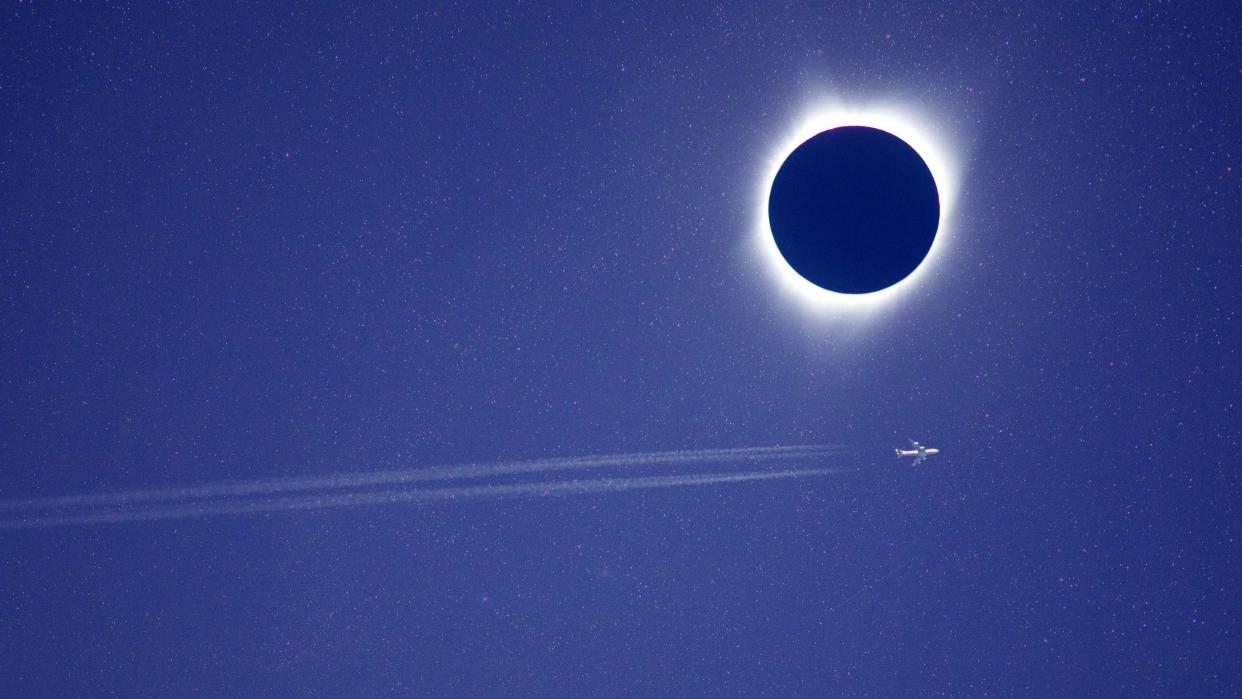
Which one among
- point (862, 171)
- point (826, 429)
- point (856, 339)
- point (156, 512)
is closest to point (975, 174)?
point (862, 171)

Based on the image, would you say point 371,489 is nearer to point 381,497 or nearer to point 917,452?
point 381,497

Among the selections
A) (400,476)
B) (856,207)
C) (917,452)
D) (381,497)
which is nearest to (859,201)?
(856,207)

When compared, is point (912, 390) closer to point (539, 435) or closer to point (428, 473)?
point (539, 435)

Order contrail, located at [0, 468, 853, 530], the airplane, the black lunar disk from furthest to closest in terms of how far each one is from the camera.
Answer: contrail, located at [0, 468, 853, 530]
the airplane
the black lunar disk

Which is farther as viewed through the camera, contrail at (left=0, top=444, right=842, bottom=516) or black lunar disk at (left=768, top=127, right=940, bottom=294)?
contrail at (left=0, top=444, right=842, bottom=516)

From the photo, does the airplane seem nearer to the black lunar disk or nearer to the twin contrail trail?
the twin contrail trail

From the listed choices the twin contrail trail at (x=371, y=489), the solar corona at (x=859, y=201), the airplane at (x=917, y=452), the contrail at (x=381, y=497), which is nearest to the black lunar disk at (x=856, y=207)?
the solar corona at (x=859, y=201)

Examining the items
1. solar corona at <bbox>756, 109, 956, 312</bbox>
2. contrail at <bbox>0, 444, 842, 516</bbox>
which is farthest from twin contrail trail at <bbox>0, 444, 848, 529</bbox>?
solar corona at <bbox>756, 109, 956, 312</bbox>

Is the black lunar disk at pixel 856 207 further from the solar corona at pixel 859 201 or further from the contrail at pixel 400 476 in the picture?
the contrail at pixel 400 476
